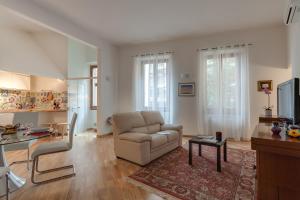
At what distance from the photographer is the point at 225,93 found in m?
4.76

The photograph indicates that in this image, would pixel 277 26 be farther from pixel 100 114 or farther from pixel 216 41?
pixel 100 114

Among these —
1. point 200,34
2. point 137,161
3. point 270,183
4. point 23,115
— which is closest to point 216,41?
point 200,34

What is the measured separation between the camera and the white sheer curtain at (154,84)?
5.40 metres

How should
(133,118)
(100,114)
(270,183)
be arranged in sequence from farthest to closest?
(100,114)
(133,118)
(270,183)

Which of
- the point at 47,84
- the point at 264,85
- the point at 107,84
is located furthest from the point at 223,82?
the point at 47,84

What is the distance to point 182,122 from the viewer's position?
17.5 ft

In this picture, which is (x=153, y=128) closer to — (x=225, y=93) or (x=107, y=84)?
(x=225, y=93)

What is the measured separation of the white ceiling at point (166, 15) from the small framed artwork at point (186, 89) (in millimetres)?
1448

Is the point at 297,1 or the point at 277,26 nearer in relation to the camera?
the point at 297,1

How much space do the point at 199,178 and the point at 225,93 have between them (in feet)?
9.68

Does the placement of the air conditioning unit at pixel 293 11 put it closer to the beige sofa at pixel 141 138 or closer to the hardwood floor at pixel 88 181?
the beige sofa at pixel 141 138

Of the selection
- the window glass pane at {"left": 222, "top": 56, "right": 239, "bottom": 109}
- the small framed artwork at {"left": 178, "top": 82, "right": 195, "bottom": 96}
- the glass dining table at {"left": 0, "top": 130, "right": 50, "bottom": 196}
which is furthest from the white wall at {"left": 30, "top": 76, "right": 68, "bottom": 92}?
the window glass pane at {"left": 222, "top": 56, "right": 239, "bottom": 109}

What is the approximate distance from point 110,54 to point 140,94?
1667mm

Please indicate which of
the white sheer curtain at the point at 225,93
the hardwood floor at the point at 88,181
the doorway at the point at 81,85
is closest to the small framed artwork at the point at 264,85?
the white sheer curtain at the point at 225,93
